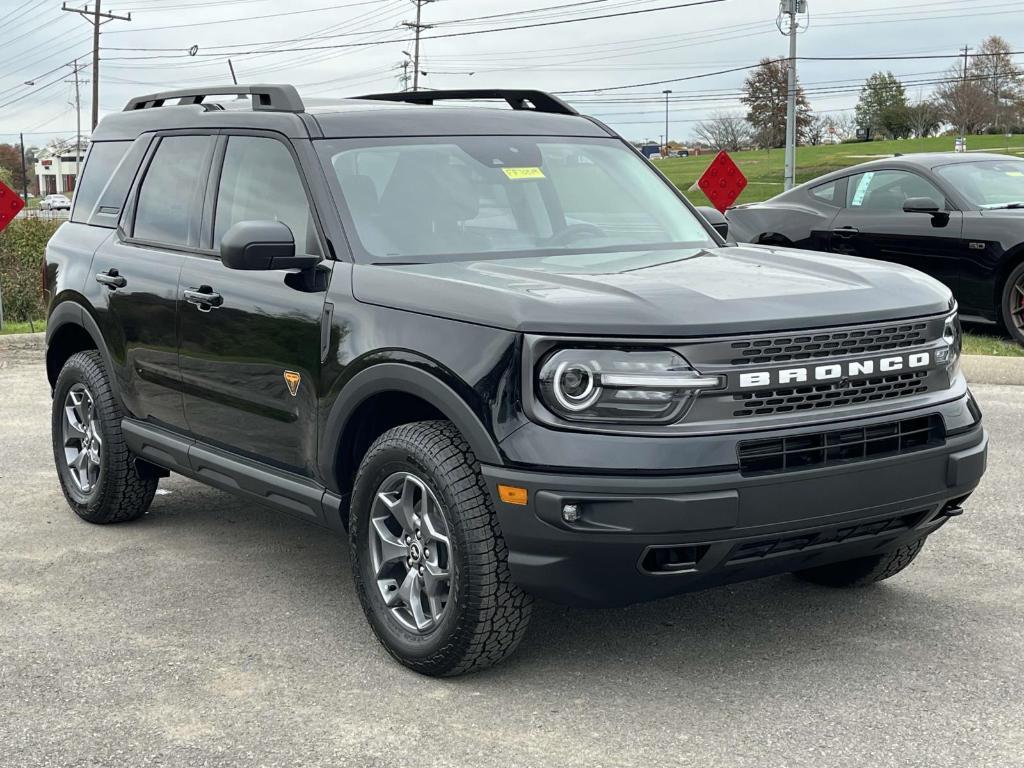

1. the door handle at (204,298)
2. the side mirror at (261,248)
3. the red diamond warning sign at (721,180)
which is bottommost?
the door handle at (204,298)

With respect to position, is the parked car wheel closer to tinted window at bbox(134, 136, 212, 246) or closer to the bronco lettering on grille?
the bronco lettering on grille

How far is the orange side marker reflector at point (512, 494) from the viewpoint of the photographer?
387cm

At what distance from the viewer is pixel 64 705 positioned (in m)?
4.16

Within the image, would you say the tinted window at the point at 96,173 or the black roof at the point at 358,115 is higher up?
the black roof at the point at 358,115

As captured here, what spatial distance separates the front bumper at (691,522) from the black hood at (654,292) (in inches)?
17.1

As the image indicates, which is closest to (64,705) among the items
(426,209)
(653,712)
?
(653,712)

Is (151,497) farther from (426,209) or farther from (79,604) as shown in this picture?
(426,209)

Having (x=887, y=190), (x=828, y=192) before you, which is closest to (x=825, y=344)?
(x=887, y=190)

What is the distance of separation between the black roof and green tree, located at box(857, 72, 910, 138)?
111 m

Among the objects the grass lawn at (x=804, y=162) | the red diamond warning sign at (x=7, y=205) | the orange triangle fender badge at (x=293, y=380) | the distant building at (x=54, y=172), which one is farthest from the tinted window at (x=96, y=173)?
the distant building at (x=54, y=172)

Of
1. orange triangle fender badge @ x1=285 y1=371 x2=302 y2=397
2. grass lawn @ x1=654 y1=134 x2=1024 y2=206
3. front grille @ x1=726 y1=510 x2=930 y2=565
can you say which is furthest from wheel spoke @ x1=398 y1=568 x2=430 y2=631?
grass lawn @ x1=654 y1=134 x2=1024 y2=206

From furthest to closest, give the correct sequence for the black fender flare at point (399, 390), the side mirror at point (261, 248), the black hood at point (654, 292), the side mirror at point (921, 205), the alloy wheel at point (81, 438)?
the side mirror at point (921, 205), the alloy wheel at point (81, 438), the side mirror at point (261, 248), the black fender flare at point (399, 390), the black hood at point (654, 292)

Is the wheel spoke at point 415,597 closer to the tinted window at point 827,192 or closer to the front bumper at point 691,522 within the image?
the front bumper at point 691,522

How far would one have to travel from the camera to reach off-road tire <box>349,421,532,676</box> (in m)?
4.05
